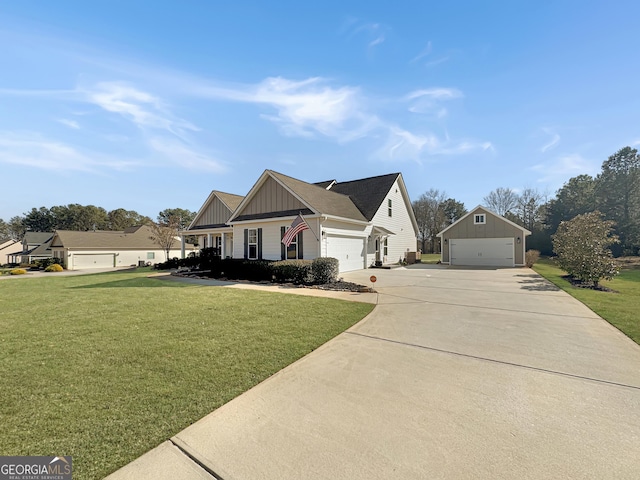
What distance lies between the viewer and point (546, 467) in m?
2.12

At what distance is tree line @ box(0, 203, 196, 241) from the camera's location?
62.4m

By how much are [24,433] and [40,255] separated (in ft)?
176

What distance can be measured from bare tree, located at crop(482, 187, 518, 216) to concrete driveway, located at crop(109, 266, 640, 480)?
46.0 meters

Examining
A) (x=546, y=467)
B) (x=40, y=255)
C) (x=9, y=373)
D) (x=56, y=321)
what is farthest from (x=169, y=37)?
(x=40, y=255)

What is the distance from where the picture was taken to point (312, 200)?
15406mm

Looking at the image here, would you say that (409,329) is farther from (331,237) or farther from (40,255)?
(40,255)

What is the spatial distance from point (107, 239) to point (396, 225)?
38.8 meters

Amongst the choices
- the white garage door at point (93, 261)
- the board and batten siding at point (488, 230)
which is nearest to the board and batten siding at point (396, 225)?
the board and batten siding at point (488, 230)

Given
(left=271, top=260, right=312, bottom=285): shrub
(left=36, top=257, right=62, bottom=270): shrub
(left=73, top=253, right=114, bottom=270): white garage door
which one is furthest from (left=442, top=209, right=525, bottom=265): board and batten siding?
(left=36, top=257, right=62, bottom=270): shrub

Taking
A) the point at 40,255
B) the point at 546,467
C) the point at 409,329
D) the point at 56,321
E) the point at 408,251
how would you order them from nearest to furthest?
the point at 546,467, the point at 409,329, the point at 56,321, the point at 408,251, the point at 40,255

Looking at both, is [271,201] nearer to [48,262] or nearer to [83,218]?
[48,262]

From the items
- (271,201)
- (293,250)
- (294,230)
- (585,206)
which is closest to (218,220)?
(271,201)

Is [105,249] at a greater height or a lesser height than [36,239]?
lesser

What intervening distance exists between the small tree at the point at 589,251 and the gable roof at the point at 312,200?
10.6m
